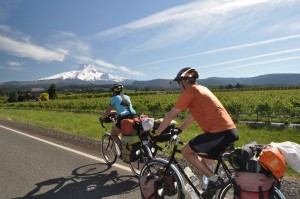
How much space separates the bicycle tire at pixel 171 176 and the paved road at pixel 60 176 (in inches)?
33.9

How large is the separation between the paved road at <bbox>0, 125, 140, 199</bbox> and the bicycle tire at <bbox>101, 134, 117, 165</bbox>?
0.19 m

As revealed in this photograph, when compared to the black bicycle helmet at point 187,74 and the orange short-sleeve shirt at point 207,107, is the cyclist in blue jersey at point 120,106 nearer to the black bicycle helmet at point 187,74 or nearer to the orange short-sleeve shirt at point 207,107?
the black bicycle helmet at point 187,74

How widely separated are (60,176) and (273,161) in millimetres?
5104

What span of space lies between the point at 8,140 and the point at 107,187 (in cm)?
796

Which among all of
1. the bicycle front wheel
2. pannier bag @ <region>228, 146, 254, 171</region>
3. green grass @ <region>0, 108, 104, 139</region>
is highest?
pannier bag @ <region>228, 146, 254, 171</region>

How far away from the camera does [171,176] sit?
15.8 feet

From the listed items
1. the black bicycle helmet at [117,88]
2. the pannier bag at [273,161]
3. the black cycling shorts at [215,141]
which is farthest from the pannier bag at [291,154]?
the black bicycle helmet at [117,88]

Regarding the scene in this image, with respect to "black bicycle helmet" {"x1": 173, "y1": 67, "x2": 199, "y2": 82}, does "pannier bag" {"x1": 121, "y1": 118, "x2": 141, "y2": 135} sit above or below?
below

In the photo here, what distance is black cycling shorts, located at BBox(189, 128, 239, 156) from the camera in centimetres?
430

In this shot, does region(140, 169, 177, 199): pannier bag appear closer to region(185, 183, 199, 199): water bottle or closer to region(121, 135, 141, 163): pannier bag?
region(185, 183, 199, 199): water bottle

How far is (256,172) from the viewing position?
Answer: 3576mm

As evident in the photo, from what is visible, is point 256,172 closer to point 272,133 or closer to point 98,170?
point 98,170

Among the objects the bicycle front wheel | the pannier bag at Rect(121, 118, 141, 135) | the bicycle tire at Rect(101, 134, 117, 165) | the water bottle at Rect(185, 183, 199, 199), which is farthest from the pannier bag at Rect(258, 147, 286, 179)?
the bicycle tire at Rect(101, 134, 117, 165)

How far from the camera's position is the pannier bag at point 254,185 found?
3.52 metres
